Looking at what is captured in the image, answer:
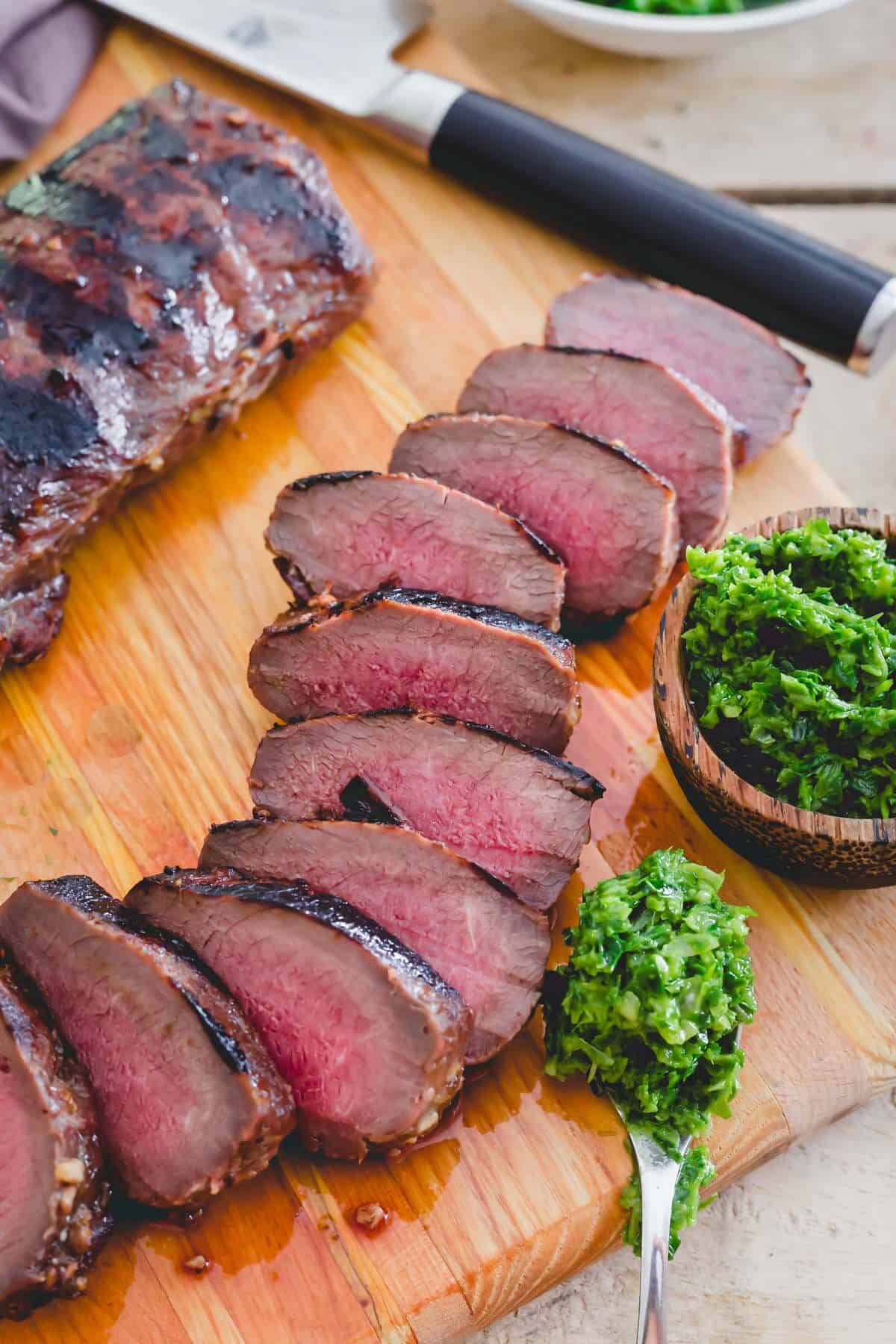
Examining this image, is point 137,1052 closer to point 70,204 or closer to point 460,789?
point 460,789

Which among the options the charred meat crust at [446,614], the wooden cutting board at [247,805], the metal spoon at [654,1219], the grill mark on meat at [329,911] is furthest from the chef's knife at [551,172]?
the grill mark on meat at [329,911]

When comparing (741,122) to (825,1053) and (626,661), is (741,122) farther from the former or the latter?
(825,1053)

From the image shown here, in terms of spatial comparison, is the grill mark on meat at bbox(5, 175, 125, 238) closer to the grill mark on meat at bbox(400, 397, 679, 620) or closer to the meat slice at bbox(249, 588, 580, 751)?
the grill mark on meat at bbox(400, 397, 679, 620)

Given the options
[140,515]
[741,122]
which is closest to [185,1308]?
[140,515]

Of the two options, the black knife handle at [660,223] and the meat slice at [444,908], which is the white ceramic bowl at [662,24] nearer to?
the black knife handle at [660,223]

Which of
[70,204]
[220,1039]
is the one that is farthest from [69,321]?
[220,1039]
